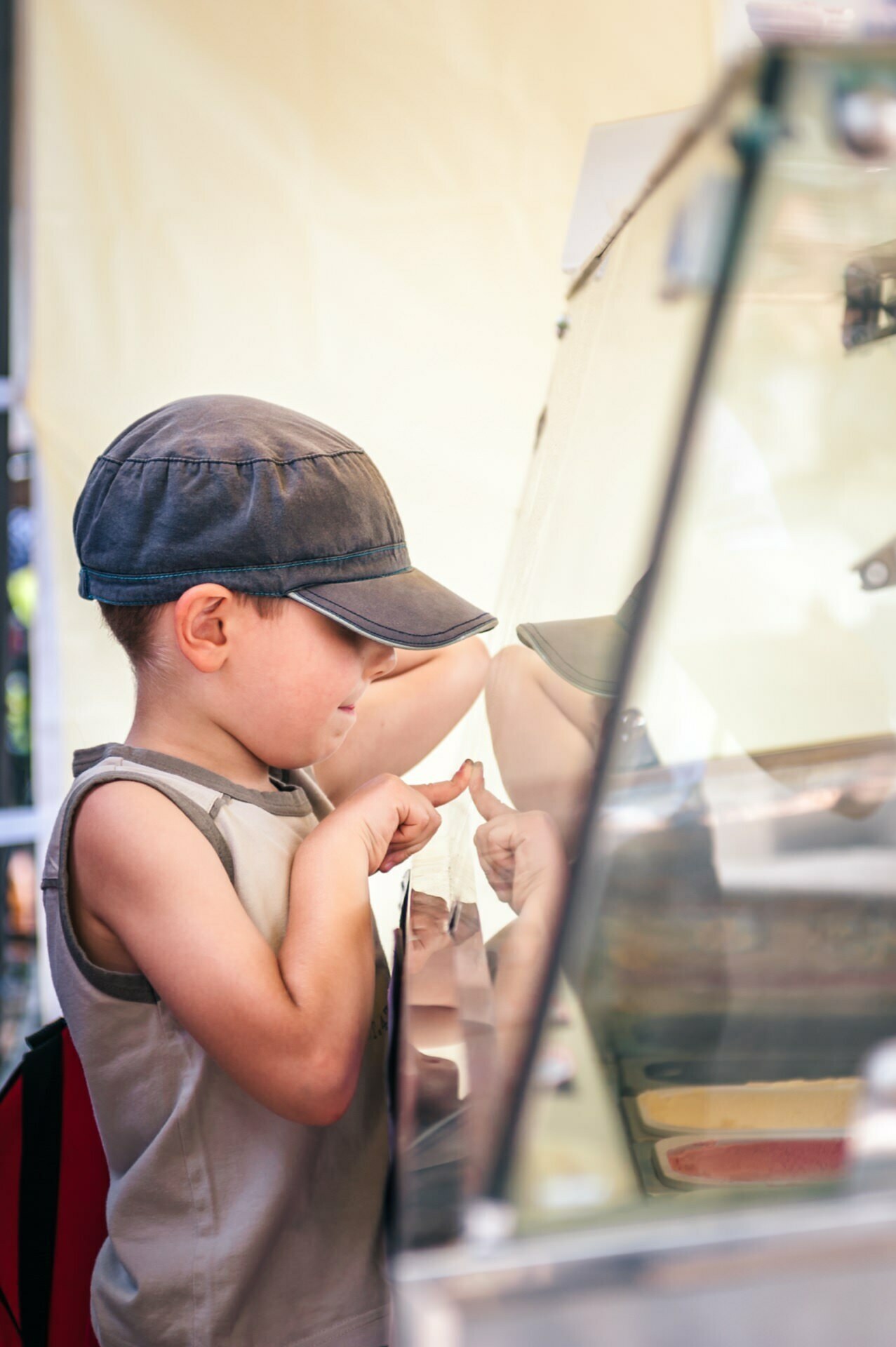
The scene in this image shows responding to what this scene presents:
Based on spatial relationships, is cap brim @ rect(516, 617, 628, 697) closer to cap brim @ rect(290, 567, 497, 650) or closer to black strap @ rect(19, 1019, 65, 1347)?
cap brim @ rect(290, 567, 497, 650)

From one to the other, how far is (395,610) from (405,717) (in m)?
0.38

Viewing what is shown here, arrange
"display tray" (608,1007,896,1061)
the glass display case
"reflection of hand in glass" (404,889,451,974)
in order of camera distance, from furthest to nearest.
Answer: "reflection of hand in glass" (404,889,451,974)
"display tray" (608,1007,896,1061)
the glass display case

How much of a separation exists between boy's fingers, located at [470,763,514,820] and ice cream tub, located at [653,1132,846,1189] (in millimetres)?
209

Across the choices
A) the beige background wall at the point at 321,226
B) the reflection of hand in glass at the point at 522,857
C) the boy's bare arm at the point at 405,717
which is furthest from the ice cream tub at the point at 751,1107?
the beige background wall at the point at 321,226

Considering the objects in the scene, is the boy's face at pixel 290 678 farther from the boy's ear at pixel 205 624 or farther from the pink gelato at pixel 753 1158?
the pink gelato at pixel 753 1158

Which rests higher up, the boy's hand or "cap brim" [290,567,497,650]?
"cap brim" [290,567,497,650]

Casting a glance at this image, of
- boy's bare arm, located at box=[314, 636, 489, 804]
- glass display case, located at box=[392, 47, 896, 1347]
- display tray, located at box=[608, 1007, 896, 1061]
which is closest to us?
glass display case, located at box=[392, 47, 896, 1347]

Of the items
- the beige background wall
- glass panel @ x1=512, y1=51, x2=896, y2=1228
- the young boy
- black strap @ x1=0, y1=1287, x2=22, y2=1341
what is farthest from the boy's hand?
the beige background wall

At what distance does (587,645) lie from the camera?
618mm

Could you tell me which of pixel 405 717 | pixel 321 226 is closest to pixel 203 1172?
pixel 405 717

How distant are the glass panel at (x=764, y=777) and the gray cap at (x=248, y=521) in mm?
211

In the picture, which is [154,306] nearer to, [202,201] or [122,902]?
[202,201]

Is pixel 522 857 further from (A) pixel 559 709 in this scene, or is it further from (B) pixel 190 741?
(B) pixel 190 741

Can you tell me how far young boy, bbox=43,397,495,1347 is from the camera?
26.0 inches
